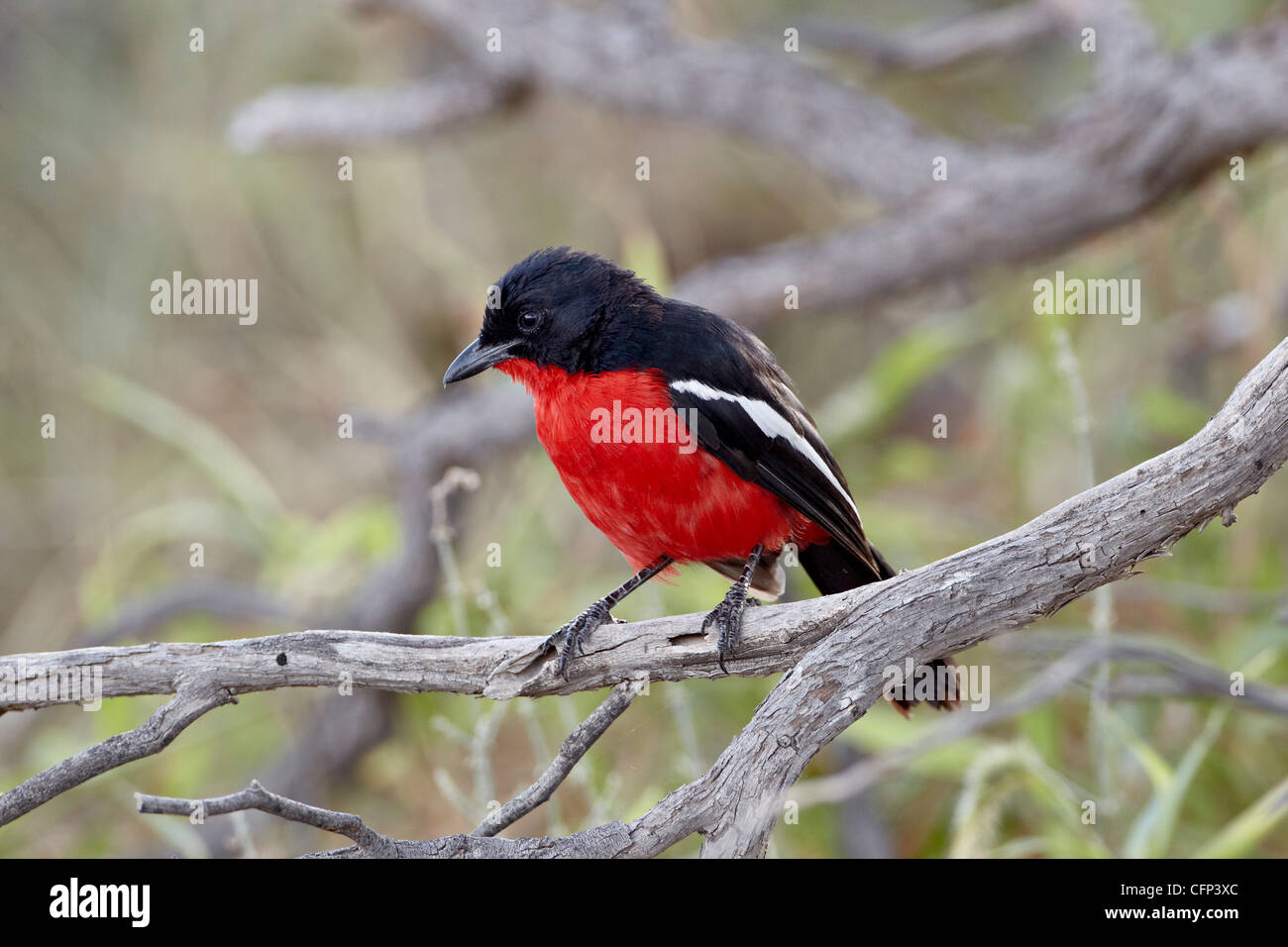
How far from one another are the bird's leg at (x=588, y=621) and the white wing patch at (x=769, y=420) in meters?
0.48

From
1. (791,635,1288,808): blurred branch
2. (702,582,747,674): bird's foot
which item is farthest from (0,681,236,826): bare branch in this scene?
(791,635,1288,808): blurred branch

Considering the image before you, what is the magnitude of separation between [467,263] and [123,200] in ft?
7.64

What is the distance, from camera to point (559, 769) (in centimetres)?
234

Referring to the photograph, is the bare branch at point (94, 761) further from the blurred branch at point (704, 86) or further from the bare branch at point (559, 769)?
the blurred branch at point (704, 86)

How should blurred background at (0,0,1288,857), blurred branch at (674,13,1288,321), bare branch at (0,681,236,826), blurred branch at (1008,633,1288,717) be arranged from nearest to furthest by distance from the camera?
bare branch at (0,681,236,826), blurred branch at (1008,633,1288,717), blurred branch at (674,13,1288,321), blurred background at (0,0,1288,857)

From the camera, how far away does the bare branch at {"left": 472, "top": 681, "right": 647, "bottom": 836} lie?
230 cm

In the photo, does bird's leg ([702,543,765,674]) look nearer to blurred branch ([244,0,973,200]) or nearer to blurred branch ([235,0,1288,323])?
blurred branch ([235,0,1288,323])

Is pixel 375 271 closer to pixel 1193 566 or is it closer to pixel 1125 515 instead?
pixel 1193 566

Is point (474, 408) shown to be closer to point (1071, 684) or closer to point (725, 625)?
point (1071, 684)

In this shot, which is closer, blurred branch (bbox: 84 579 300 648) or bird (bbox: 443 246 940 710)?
bird (bbox: 443 246 940 710)

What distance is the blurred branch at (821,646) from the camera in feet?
7.25

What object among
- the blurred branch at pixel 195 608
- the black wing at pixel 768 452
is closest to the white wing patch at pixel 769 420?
the black wing at pixel 768 452

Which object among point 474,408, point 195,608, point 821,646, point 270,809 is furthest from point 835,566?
point 195,608

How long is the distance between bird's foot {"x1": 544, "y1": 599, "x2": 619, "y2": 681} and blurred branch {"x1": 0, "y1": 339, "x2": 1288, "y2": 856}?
Result: 6cm
